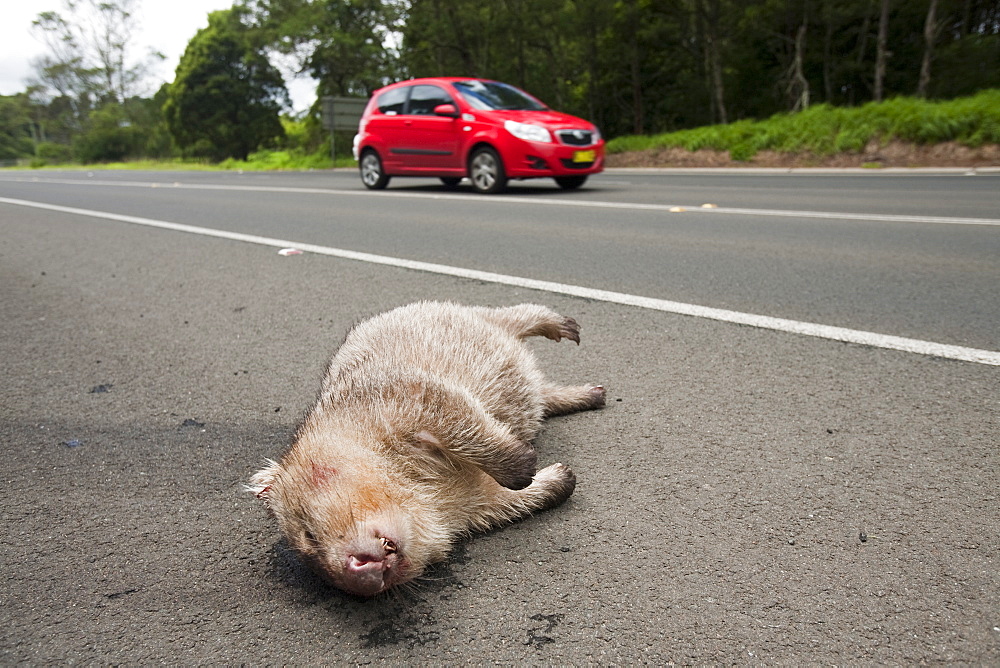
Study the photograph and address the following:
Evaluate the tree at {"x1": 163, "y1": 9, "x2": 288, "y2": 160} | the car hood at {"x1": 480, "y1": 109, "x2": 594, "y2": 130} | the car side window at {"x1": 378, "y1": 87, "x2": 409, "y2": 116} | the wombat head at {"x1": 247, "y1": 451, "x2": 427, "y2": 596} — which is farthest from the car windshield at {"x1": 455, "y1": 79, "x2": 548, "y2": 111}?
the tree at {"x1": 163, "y1": 9, "x2": 288, "y2": 160}

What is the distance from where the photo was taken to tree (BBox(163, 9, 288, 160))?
4891 cm

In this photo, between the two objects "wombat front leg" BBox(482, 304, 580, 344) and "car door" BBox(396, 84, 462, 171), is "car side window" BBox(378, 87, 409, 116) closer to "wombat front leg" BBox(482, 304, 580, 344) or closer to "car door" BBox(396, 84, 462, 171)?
"car door" BBox(396, 84, 462, 171)

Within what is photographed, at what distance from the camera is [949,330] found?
3898 mm

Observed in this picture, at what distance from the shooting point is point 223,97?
49.1m

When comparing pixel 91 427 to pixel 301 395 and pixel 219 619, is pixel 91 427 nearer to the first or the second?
pixel 301 395

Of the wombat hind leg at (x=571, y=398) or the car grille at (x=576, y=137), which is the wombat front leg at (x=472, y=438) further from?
the car grille at (x=576, y=137)

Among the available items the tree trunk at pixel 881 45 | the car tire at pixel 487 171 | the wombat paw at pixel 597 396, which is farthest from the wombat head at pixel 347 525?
the tree trunk at pixel 881 45

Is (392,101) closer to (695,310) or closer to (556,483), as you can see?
(695,310)

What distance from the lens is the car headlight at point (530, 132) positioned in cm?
1237

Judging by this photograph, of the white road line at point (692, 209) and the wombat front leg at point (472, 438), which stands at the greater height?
the white road line at point (692, 209)

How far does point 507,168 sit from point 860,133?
34.5ft

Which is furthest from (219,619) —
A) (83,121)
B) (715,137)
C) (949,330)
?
(83,121)

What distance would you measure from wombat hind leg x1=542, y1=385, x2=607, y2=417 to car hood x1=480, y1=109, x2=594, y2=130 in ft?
33.0

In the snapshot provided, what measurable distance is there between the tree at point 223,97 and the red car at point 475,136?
125ft
